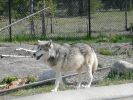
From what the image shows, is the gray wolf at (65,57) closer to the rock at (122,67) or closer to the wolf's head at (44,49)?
the wolf's head at (44,49)

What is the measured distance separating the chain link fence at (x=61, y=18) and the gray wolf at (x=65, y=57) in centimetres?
1451

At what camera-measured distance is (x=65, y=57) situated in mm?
9930

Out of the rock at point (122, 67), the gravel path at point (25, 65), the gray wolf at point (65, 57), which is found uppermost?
the gray wolf at point (65, 57)

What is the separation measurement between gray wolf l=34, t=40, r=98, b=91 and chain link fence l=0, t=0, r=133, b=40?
14512 mm

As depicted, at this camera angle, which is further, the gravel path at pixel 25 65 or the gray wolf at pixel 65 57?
the gravel path at pixel 25 65

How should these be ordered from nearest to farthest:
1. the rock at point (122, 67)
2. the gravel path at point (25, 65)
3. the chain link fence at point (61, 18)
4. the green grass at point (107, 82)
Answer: the green grass at point (107, 82) → the rock at point (122, 67) → the gravel path at point (25, 65) → the chain link fence at point (61, 18)

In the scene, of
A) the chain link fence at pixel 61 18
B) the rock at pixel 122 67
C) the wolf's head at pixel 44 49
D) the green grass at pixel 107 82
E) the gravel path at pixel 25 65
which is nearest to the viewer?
the wolf's head at pixel 44 49

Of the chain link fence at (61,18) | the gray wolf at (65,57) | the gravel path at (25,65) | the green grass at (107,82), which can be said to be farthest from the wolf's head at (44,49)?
the chain link fence at (61,18)

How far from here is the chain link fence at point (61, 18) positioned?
1023 inches

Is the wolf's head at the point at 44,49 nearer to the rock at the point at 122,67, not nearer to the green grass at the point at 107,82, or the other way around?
the green grass at the point at 107,82

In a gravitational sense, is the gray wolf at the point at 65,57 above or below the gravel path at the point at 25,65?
above

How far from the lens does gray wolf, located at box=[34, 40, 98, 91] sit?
9562 mm

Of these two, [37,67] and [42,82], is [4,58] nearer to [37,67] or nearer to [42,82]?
[37,67]

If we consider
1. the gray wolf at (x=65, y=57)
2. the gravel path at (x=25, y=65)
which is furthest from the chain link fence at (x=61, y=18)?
the gray wolf at (x=65, y=57)
